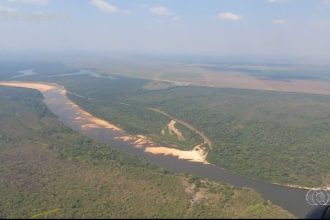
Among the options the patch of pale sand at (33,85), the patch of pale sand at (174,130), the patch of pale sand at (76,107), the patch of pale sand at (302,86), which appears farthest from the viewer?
the patch of pale sand at (302,86)

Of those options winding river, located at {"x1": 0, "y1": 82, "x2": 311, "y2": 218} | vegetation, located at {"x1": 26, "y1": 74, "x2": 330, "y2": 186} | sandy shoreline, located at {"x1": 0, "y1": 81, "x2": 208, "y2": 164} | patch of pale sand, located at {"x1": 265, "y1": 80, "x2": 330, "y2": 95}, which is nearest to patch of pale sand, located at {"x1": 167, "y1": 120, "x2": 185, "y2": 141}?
vegetation, located at {"x1": 26, "y1": 74, "x2": 330, "y2": 186}

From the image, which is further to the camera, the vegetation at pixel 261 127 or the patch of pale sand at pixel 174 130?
the patch of pale sand at pixel 174 130

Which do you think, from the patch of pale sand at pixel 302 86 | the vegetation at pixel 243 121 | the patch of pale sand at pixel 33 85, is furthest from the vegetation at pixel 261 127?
the patch of pale sand at pixel 33 85

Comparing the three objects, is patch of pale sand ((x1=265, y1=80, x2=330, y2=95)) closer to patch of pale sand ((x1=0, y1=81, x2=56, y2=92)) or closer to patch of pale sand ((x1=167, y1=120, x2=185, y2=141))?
patch of pale sand ((x1=167, y1=120, x2=185, y2=141))

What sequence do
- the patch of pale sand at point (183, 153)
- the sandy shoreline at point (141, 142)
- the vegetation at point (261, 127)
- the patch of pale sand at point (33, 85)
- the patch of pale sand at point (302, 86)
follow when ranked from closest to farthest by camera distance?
the vegetation at point (261, 127), the patch of pale sand at point (183, 153), the sandy shoreline at point (141, 142), the patch of pale sand at point (33, 85), the patch of pale sand at point (302, 86)

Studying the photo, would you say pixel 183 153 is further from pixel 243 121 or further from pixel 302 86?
pixel 302 86

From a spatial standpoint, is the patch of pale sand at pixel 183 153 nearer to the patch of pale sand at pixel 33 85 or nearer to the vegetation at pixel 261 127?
the vegetation at pixel 261 127

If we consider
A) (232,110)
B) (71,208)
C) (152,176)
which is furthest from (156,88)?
(71,208)
